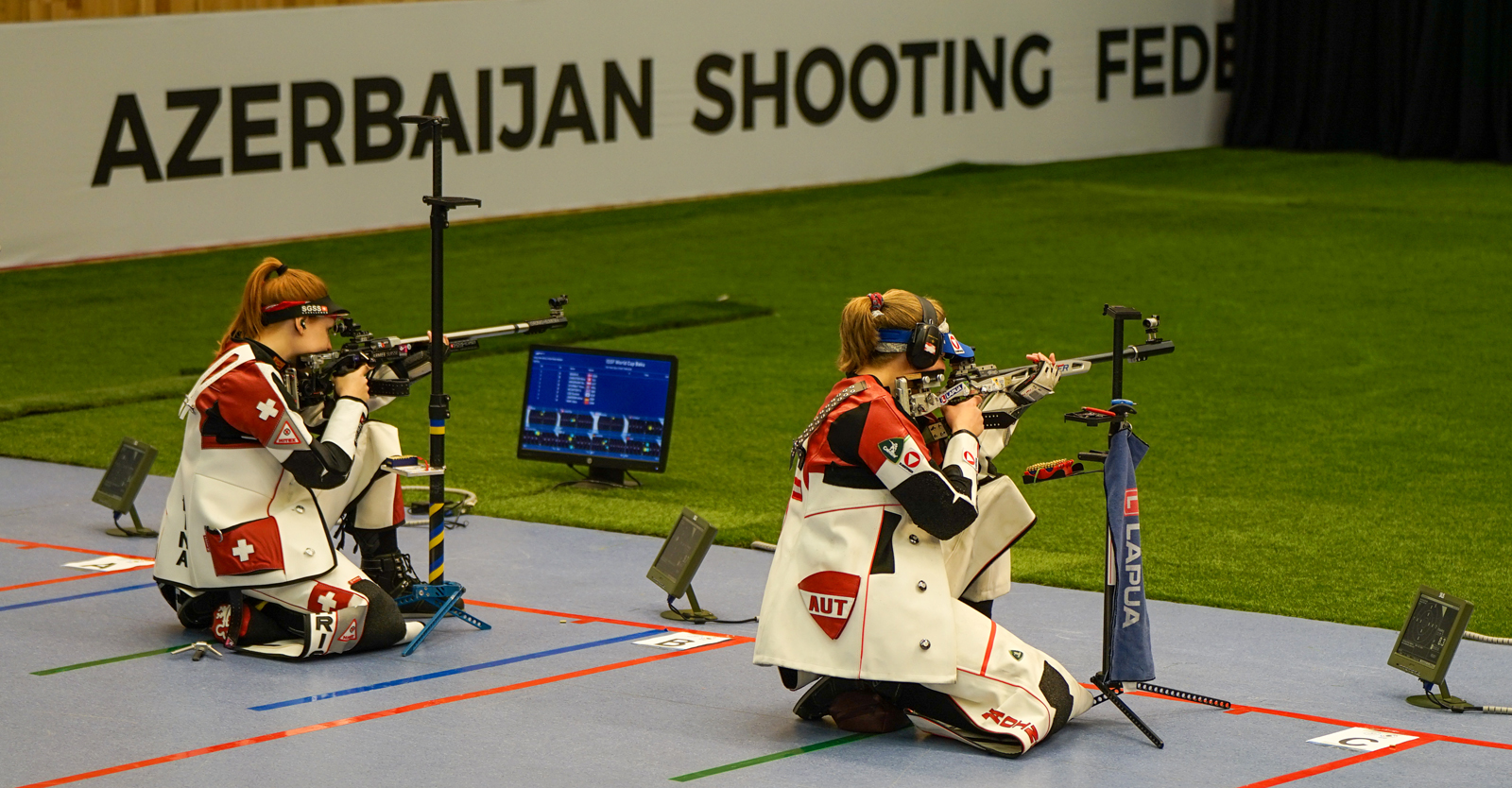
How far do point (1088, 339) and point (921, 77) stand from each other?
11298 millimetres

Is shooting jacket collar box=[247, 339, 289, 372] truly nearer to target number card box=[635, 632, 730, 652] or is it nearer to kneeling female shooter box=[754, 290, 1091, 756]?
target number card box=[635, 632, 730, 652]

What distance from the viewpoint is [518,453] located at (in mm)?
9852

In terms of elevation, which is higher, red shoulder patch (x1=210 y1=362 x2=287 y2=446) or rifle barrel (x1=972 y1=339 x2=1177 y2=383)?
→ rifle barrel (x1=972 y1=339 x2=1177 y2=383)

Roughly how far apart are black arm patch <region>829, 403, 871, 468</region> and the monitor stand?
162 inches

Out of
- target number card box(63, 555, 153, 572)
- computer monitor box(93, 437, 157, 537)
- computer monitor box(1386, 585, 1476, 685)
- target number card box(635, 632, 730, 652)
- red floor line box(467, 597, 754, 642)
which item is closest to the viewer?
computer monitor box(1386, 585, 1476, 685)

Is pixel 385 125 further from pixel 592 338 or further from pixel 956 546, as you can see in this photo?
pixel 956 546

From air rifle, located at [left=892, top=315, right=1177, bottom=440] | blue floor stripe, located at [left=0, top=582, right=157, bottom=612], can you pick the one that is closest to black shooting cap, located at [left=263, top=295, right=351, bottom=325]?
blue floor stripe, located at [left=0, top=582, right=157, bottom=612]

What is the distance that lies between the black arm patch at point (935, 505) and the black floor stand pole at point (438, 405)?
75.5 inches

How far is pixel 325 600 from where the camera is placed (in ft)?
21.9

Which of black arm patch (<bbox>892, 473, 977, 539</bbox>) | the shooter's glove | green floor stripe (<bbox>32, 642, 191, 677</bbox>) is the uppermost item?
the shooter's glove

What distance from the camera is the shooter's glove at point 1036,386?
599 centimetres

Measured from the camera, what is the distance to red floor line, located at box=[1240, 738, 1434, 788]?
5.43 metres

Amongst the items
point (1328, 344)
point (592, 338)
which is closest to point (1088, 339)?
point (1328, 344)

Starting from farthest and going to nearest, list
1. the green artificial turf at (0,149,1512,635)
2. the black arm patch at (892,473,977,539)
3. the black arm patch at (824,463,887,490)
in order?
the green artificial turf at (0,149,1512,635)
the black arm patch at (824,463,887,490)
the black arm patch at (892,473,977,539)
